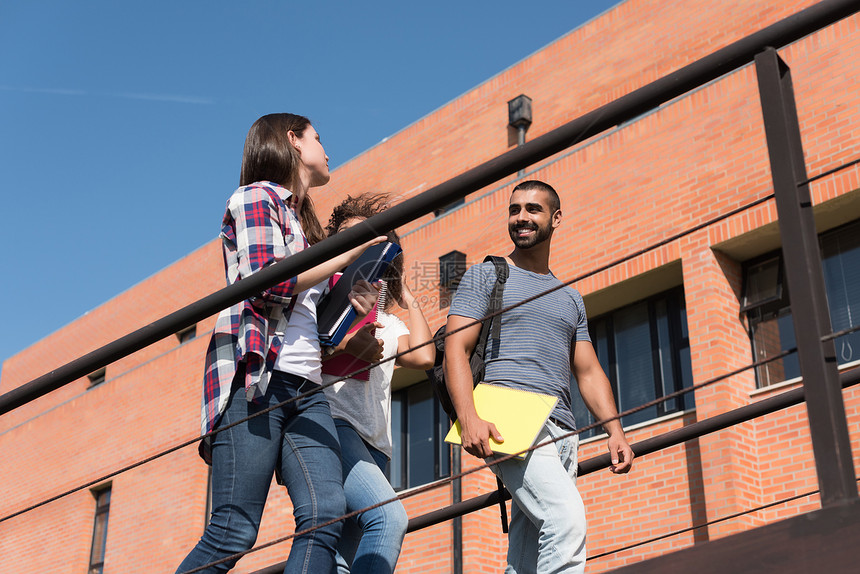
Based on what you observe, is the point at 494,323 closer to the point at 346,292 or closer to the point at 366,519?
the point at 346,292

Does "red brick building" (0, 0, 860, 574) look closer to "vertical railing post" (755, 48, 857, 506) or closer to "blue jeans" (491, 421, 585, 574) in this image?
"blue jeans" (491, 421, 585, 574)

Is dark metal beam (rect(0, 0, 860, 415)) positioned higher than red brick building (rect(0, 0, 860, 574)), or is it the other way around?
red brick building (rect(0, 0, 860, 574))

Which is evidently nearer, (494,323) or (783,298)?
(494,323)

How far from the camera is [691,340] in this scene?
982 cm

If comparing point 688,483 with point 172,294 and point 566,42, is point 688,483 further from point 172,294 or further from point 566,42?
point 172,294

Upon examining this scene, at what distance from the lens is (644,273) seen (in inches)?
412

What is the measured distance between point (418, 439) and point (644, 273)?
12.7 ft

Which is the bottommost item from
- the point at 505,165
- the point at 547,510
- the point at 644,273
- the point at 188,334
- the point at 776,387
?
the point at 547,510

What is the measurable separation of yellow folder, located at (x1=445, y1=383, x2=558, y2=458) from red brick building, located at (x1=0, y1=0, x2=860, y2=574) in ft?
20.6

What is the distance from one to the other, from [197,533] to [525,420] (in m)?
12.9

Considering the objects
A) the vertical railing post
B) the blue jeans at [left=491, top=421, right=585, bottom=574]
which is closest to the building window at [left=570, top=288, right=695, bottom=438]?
the blue jeans at [left=491, top=421, right=585, bottom=574]

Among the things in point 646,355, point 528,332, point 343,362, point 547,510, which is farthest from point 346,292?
point 646,355

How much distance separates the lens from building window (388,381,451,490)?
12.4 meters

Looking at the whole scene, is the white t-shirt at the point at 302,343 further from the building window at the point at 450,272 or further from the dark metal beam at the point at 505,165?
the building window at the point at 450,272
